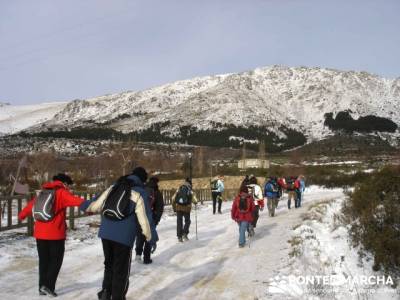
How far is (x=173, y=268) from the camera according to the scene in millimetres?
9234

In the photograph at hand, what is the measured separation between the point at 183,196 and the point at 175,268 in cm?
327

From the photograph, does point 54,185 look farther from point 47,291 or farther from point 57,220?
point 47,291

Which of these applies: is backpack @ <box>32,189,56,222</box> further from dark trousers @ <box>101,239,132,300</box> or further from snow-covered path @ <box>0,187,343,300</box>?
snow-covered path @ <box>0,187,343,300</box>

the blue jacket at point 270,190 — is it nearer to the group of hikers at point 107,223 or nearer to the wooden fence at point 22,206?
the wooden fence at point 22,206

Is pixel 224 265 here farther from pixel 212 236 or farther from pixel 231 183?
pixel 231 183

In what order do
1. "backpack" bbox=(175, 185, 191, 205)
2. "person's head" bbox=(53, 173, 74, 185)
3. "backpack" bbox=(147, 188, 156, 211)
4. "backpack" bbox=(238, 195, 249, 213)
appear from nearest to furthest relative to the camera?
"person's head" bbox=(53, 173, 74, 185) < "backpack" bbox=(147, 188, 156, 211) < "backpack" bbox=(238, 195, 249, 213) < "backpack" bbox=(175, 185, 191, 205)

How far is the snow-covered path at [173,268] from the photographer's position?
7.45 metres

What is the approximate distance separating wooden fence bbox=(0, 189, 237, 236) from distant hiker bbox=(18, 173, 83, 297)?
14.9 feet

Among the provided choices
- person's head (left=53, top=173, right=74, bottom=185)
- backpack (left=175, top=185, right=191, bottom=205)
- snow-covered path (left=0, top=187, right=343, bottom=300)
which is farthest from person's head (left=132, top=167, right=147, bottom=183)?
backpack (left=175, top=185, right=191, bottom=205)

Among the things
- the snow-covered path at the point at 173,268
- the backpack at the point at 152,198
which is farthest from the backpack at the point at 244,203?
the backpack at the point at 152,198

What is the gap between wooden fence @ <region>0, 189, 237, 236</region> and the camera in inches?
455

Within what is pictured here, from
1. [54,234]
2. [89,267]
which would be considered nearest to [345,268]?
[89,267]

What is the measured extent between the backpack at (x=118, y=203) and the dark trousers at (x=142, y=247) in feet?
11.2

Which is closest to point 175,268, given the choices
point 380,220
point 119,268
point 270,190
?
point 119,268
